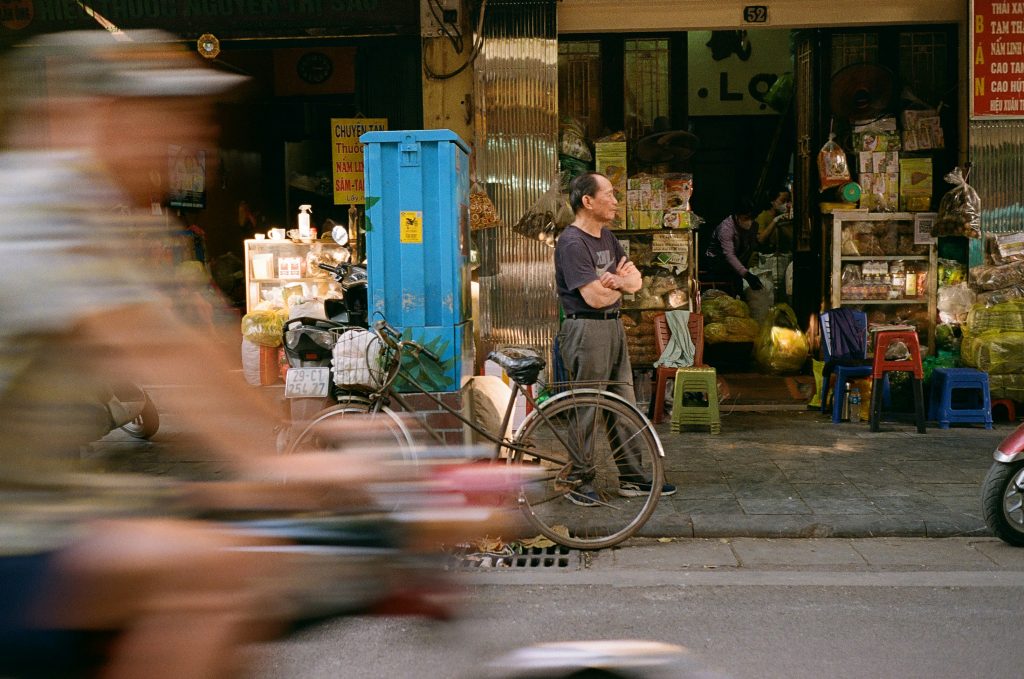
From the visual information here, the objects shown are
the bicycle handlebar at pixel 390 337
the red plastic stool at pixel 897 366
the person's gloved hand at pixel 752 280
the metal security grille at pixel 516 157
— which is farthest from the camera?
the person's gloved hand at pixel 752 280

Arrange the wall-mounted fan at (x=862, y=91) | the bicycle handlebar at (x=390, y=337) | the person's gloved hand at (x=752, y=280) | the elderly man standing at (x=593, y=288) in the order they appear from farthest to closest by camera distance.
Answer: the person's gloved hand at (x=752, y=280) < the wall-mounted fan at (x=862, y=91) < the elderly man standing at (x=593, y=288) < the bicycle handlebar at (x=390, y=337)

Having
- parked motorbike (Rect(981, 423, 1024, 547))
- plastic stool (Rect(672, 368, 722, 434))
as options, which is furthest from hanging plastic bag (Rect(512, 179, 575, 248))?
parked motorbike (Rect(981, 423, 1024, 547))

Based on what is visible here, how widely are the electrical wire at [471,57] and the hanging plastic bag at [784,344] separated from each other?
443cm

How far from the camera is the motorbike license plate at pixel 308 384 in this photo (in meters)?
6.66

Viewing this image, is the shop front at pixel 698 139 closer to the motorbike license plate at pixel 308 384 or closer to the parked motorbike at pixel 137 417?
the motorbike license plate at pixel 308 384

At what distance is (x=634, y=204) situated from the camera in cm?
1022

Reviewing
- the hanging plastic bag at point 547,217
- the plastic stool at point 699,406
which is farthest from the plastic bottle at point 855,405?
the hanging plastic bag at point 547,217

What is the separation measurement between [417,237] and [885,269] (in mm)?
5759

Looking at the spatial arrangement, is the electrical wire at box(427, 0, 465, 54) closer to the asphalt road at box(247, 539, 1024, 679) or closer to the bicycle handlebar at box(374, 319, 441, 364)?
the bicycle handlebar at box(374, 319, 441, 364)

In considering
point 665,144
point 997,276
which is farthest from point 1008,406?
point 665,144

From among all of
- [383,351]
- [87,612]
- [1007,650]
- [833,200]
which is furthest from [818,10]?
[87,612]

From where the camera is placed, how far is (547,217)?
937 centimetres

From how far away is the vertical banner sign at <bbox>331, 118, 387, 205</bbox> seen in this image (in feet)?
34.2

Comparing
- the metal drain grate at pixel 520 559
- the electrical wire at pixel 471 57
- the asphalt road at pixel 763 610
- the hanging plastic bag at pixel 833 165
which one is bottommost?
the metal drain grate at pixel 520 559
